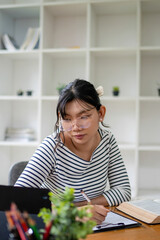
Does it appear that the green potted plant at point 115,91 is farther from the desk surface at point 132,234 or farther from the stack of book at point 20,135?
the desk surface at point 132,234

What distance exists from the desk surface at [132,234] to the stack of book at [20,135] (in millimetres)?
2132

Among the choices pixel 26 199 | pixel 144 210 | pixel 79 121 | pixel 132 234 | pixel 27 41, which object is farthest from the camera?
pixel 27 41

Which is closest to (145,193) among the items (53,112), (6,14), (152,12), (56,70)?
(53,112)

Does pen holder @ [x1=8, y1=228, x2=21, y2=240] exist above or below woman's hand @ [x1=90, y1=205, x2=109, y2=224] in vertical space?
above

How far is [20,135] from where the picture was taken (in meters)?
3.19

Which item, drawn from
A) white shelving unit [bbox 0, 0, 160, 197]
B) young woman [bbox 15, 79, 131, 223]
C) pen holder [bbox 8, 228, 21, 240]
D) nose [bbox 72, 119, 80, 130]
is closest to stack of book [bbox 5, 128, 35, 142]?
white shelving unit [bbox 0, 0, 160, 197]

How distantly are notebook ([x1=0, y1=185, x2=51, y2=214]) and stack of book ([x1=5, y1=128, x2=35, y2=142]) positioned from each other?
7.43 ft

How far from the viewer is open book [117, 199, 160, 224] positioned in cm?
120

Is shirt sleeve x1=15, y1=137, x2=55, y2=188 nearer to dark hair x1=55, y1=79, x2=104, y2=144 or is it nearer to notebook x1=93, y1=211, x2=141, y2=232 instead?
dark hair x1=55, y1=79, x2=104, y2=144

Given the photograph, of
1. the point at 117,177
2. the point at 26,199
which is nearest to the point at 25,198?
the point at 26,199

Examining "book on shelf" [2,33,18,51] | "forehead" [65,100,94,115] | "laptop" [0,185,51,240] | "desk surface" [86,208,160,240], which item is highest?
"book on shelf" [2,33,18,51]

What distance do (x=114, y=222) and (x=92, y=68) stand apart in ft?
6.89

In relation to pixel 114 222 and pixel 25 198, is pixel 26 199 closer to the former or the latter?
pixel 25 198

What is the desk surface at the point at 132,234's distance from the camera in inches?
40.8
